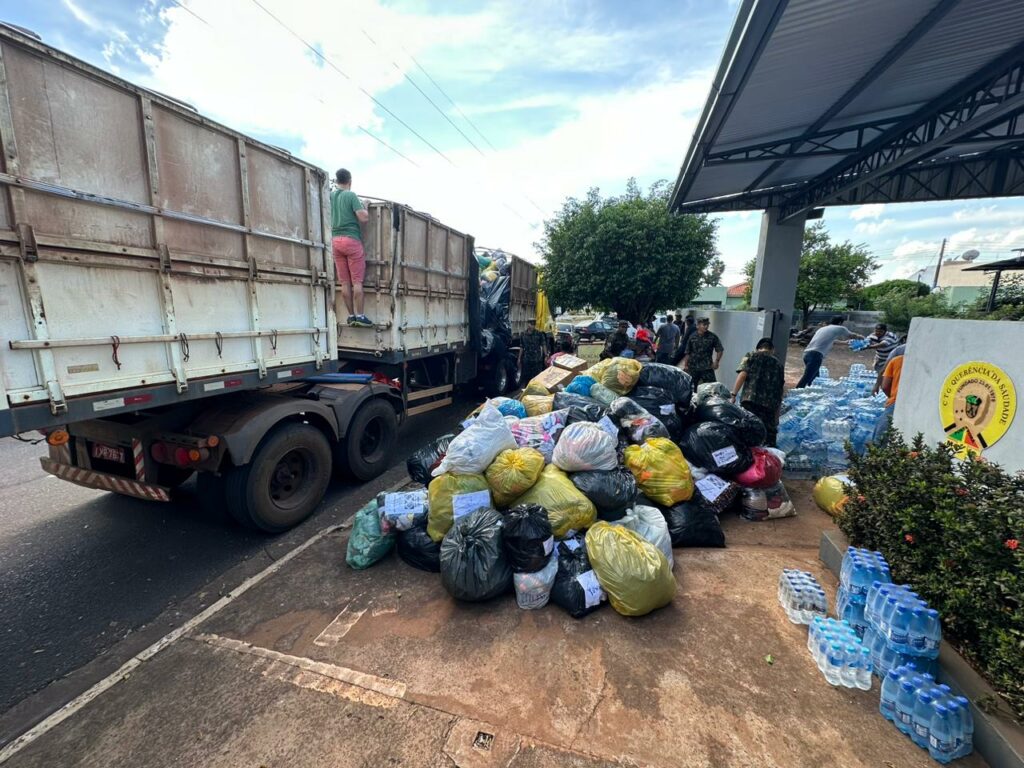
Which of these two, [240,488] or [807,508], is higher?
[240,488]

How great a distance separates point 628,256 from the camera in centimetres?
1141

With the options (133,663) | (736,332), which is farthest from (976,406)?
(736,332)

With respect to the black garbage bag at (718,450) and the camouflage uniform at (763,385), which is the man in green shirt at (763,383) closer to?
the camouflage uniform at (763,385)

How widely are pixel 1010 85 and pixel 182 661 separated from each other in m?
8.68

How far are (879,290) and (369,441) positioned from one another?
33.9 m

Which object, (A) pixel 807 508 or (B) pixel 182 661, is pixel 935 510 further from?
(B) pixel 182 661

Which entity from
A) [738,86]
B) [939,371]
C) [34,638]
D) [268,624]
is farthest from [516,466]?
[738,86]

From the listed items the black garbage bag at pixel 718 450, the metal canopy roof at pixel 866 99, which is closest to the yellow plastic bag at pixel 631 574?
the black garbage bag at pixel 718 450

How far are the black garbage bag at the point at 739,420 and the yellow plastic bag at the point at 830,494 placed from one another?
0.66 m

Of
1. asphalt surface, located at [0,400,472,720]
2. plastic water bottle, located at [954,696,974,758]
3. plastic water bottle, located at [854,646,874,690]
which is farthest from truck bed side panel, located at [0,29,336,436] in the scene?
plastic water bottle, located at [954,696,974,758]

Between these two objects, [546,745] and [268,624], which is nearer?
[546,745]

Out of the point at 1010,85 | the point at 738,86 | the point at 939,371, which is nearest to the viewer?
the point at 939,371

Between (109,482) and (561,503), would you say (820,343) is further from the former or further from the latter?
(109,482)

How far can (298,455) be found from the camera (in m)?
3.73
